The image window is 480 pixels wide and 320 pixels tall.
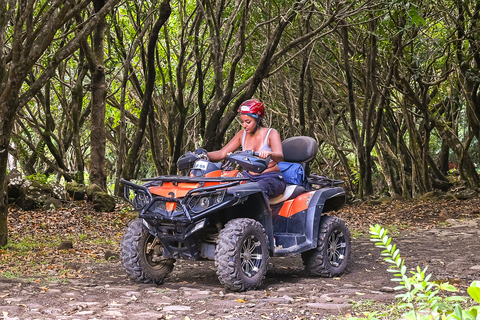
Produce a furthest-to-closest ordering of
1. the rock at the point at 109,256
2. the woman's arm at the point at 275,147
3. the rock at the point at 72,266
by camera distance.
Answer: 1. the rock at the point at 109,256
2. the rock at the point at 72,266
3. the woman's arm at the point at 275,147

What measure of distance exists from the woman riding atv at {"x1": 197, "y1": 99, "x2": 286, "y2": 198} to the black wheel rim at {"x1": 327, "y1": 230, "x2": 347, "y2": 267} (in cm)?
90

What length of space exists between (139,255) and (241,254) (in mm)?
1084

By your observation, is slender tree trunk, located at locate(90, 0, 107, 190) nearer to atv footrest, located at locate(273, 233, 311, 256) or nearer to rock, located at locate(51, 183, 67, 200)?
rock, located at locate(51, 183, 67, 200)

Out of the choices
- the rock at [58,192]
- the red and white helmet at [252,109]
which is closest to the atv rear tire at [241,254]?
the red and white helmet at [252,109]

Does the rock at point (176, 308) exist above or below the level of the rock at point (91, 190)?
below

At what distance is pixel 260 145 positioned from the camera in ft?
21.1

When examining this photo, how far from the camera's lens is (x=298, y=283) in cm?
607

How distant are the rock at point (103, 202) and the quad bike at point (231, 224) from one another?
21.5ft

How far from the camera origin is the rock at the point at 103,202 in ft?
40.9

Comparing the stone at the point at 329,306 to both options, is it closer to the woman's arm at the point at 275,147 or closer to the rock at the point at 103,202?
the woman's arm at the point at 275,147

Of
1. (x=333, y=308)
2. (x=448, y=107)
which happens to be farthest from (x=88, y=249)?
(x=448, y=107)

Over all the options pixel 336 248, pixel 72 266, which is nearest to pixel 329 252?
pixel 336 248

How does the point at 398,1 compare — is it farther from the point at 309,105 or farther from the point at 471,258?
the point at 309,105

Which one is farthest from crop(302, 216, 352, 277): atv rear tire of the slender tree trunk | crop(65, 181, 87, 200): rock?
crop(65, 181, 87, 200): rock
